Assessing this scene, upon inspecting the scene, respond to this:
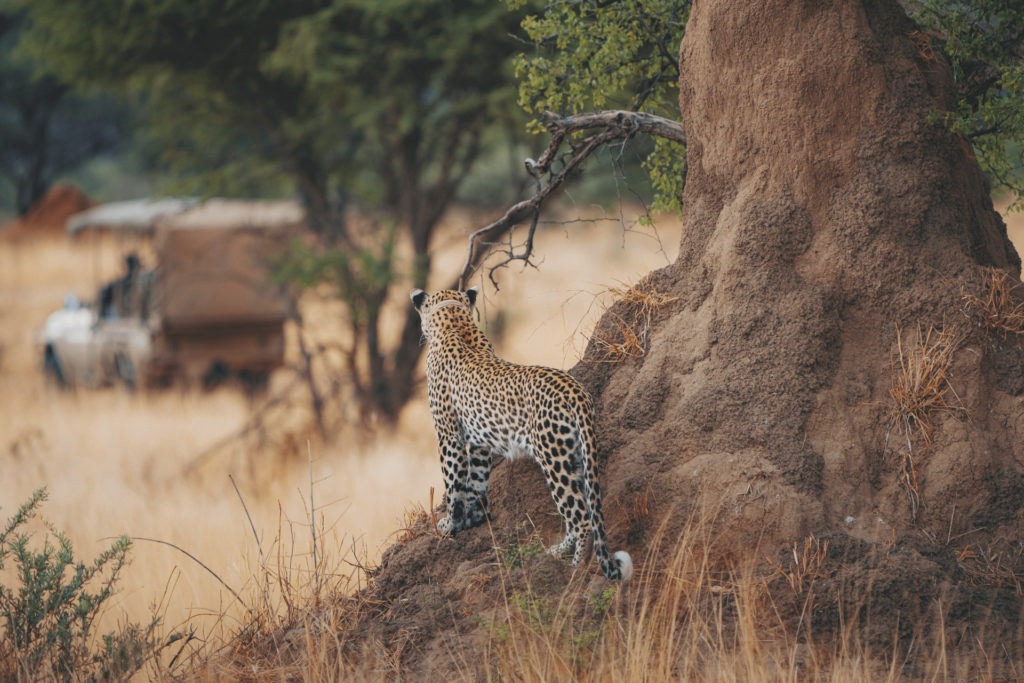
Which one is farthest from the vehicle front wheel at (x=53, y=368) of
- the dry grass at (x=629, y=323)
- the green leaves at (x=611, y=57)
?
the dry grass at (x=629, y=323)

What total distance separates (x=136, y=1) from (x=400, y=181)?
412cm

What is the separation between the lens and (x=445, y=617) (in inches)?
Result: 201

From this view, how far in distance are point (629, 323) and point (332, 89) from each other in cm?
807

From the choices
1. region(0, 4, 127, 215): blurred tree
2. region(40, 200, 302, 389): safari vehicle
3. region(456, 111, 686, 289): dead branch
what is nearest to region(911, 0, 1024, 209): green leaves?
region(456, 111, 686, 289): dead branch

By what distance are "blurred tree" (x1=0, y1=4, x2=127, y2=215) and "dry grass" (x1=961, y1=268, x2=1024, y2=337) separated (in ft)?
117

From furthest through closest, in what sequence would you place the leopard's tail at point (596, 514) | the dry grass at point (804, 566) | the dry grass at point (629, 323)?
the dry grass at point (629, 323) → the leopard's tail at point (596, 514) → the dry grass at point (804, 566)

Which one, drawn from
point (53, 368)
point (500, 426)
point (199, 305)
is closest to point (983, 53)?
point (500, 426)

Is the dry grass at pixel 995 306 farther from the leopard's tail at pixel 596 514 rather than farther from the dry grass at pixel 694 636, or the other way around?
the leopard's tail at pixel 596 514

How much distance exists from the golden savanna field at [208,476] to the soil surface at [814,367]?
1.70ft

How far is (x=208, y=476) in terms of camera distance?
40.3ft

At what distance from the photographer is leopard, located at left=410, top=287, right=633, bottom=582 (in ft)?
15.8

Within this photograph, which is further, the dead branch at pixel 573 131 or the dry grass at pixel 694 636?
the dead branch at pixel 573 131

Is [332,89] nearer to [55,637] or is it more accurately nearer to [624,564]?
Result: [55,637]

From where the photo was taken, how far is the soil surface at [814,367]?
488cm
